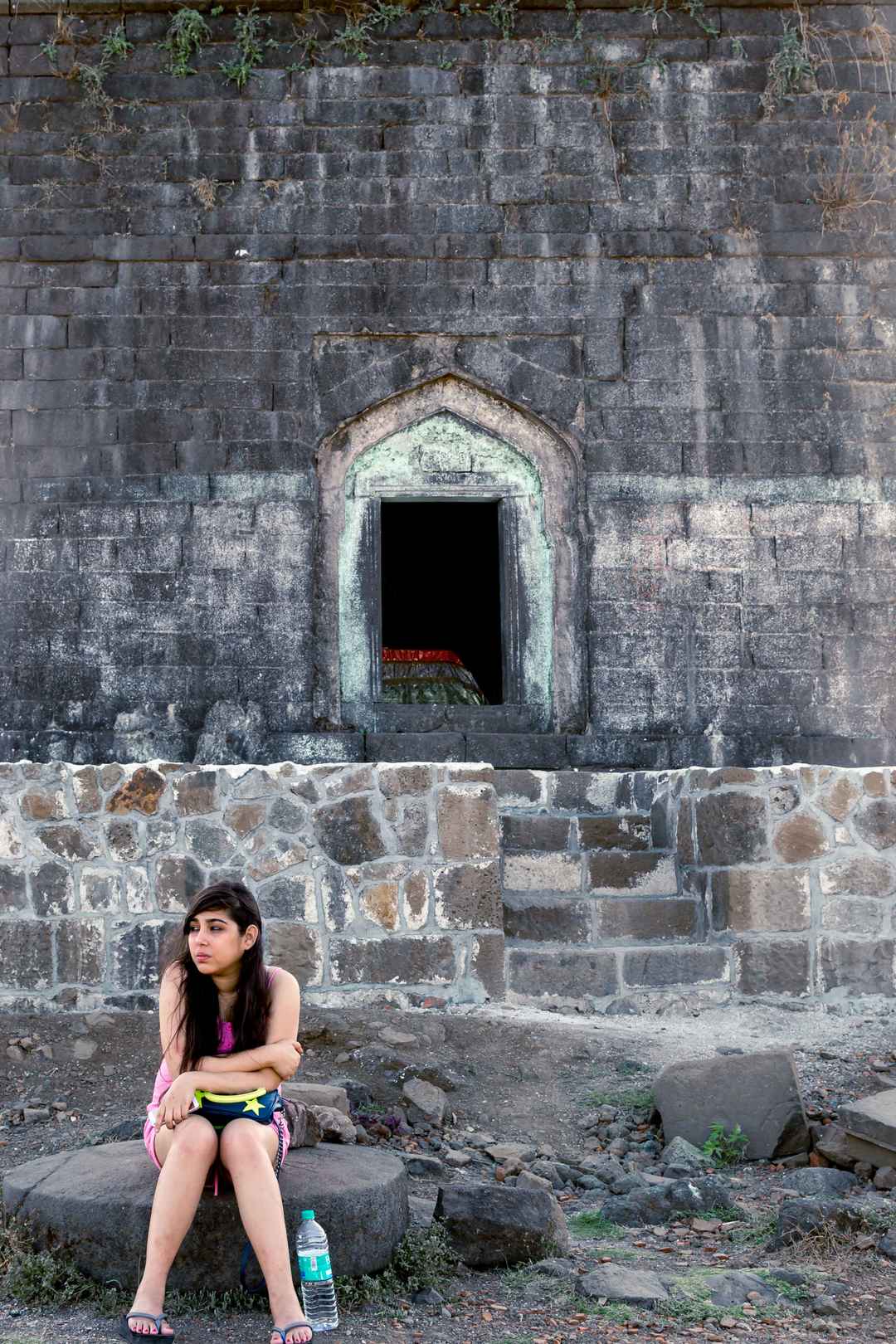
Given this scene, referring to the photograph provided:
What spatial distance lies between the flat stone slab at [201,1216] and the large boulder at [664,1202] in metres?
0.85

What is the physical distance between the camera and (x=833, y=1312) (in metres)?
3.73

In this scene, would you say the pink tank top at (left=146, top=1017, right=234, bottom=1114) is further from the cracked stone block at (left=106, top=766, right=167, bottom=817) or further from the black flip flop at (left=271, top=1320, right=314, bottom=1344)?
the cracked stone block at (left=106, top=766, right=167, bottom=817)

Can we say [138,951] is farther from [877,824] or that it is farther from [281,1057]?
[877,824]

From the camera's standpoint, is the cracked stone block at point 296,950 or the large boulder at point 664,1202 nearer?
the large boulder at point 664,1202

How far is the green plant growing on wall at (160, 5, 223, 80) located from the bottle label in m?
8.09

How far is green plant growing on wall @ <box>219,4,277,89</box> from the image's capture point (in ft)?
30.8

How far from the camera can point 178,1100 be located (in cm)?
358

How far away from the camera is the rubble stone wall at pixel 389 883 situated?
6395 mm

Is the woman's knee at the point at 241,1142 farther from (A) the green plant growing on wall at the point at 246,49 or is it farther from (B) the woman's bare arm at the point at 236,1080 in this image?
(A) the green plant growing on wall at the point at 246,49

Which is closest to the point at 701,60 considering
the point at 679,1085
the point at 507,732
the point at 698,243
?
the point at 698,243

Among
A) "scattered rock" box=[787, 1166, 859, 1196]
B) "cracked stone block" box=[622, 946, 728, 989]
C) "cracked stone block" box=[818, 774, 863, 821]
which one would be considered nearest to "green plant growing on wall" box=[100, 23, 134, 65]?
"cracked stone block" box=[818, 774, 863, 821]

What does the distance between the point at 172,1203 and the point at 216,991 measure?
58 cm

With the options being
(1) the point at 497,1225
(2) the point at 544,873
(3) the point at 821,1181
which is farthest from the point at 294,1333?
(2) the point at 544,873

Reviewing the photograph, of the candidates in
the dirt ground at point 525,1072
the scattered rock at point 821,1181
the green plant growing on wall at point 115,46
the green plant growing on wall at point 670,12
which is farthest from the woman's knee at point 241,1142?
the green plant growing on wall at point 670,12
